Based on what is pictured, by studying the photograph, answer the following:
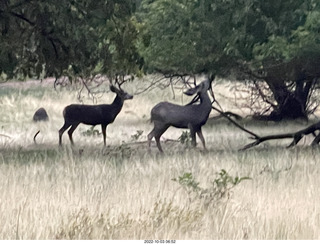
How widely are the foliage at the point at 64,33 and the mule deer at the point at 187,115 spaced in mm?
1474

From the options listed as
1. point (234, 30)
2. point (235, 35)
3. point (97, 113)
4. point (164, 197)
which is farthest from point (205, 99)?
point (164, 197)

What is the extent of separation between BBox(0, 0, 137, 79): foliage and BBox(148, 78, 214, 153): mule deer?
4.84 feet

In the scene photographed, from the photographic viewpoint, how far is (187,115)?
17672 millimetres

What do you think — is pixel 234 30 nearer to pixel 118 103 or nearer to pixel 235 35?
pixel 235 35

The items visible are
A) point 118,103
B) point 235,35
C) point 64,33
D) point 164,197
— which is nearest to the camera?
point 164,197

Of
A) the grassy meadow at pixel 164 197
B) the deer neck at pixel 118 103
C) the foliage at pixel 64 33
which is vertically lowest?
the grassy meadow at pixel 164 197

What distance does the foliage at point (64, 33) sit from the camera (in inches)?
629

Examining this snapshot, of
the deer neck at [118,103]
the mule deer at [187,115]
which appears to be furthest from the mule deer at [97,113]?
the mule deer at [187,115]

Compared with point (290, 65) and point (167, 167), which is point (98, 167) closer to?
point (167, 167)

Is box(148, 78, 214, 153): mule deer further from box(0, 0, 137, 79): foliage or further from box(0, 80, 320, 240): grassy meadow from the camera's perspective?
box(0, 0, 137, 79): foliage

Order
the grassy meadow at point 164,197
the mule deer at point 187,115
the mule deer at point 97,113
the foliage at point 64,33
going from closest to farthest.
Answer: the grassy meadow at point 164,197, the foliage at point 64,33, the mule deer at point 187,115, the mule deer at point 97,113

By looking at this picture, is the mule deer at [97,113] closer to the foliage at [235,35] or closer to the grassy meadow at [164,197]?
the foliage at [235,35]

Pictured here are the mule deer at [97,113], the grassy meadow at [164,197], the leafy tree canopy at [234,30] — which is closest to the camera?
the grassy meadow at [164,197]

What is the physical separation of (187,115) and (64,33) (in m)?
3.14
